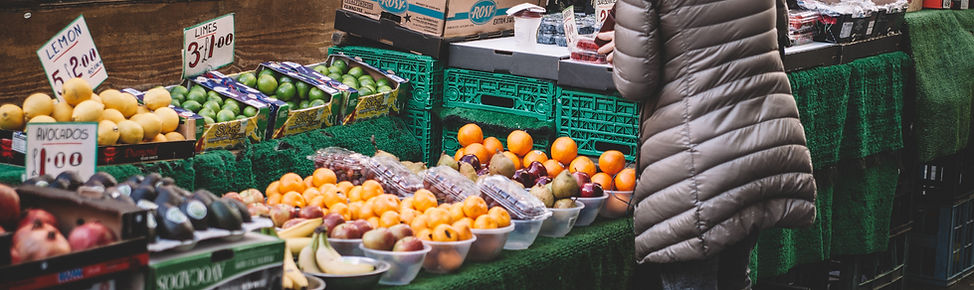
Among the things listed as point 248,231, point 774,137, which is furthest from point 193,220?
point 774,137

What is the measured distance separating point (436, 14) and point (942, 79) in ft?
9.95

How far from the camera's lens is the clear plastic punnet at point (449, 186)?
130 inches

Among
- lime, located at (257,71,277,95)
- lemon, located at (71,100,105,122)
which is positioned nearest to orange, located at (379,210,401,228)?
lemon, located at (71,100,105,122)

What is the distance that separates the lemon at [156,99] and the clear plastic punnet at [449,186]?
93cm

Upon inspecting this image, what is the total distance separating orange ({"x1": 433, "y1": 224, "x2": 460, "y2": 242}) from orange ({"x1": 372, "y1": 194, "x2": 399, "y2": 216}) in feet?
0.76

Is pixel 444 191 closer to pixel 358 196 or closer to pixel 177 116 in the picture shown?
pixel 358 196

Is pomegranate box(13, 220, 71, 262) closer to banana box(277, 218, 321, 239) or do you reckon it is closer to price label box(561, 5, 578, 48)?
banana box(277, 218, 321, 239)

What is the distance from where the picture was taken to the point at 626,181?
11.8ft

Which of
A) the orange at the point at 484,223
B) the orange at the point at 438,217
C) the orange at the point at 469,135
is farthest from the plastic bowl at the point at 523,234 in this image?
the orange at the point at 469,135

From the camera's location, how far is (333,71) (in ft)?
14.1

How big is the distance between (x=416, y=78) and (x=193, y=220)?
7.30 feet

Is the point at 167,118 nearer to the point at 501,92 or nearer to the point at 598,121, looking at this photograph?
the point at 501,92

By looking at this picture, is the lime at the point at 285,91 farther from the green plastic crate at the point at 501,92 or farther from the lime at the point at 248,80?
the green plastic crate at the point at 501,92

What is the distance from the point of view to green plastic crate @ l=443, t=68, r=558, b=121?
4035mm
